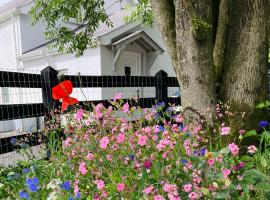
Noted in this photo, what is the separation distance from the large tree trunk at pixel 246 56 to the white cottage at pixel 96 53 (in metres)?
5.11

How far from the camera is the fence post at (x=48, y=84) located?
137 inches

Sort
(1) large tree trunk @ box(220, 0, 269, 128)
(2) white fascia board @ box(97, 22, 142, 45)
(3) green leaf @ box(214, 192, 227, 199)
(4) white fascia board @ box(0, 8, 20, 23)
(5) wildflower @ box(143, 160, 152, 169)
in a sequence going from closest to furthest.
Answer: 1. (3) green leaf @ box(214, 192, 227, 199)
2. (5) wildflower @ box(143, 160, 152, 169)
3. (1) large tree trunk @ box(220, 0, 269, 128)
4. (2) white fascia board @ box(97, 22, 142, 45)
5. (4) white fascia board @ box(0, 8, 20, 23)

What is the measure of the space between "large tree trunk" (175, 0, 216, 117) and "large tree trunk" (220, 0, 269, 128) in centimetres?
22

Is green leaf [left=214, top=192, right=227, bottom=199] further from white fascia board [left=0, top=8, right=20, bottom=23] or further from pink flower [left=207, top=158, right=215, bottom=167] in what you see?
white fascia board [left=0, top=8, right=20, bottom=23]

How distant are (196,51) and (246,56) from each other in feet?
1.58

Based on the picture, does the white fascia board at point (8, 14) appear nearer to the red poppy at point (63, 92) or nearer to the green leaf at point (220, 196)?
the red poppy at point (63, 92)

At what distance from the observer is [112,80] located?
4375 millimetres

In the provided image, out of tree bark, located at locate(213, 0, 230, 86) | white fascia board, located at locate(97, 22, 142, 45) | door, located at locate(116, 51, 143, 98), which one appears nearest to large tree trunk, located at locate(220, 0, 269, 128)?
tree bark, located at locate(213, 0, 230, 86)

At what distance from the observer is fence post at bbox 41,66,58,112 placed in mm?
3481

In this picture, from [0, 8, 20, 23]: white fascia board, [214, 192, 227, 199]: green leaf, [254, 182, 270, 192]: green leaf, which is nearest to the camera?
[254, 182, 270, 192]: green leaf

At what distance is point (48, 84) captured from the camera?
3.51 metres

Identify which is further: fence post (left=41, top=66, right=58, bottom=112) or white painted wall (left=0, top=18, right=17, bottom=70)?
white painted wall (left=0, top=18, right=17, bottom=70)

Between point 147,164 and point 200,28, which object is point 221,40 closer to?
point 200,28

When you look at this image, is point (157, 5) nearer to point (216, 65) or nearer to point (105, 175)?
point (216, 65)
